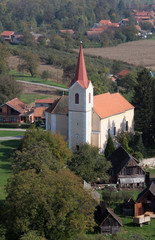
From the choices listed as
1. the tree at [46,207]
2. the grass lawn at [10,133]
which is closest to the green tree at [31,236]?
the tree at [46,207]

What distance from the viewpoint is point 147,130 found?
204ft

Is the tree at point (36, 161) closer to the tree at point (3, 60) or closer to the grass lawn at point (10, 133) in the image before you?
the grass lawn at point (10, 133)

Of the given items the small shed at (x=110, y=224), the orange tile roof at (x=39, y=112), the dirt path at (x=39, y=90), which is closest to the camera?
the small shed at (x=110, y=224)

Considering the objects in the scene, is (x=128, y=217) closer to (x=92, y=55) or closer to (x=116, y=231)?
(x=116, y=231)

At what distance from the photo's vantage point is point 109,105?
60.7 meters

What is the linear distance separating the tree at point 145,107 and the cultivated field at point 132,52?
63.0 m

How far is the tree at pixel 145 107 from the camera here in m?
62.3

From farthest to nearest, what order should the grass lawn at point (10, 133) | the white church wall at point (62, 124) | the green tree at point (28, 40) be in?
the green tree at point (28, 40), the grass lawn at point (10, 133), the white church wall at point (62, 124)

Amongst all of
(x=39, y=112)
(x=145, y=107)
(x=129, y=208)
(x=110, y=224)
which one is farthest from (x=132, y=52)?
(x=110, y=224)

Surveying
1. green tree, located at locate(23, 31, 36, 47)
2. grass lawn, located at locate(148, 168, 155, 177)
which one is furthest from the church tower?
green tree, located at locate(23, 31, 36, 47)

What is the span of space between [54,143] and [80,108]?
6.40 metres

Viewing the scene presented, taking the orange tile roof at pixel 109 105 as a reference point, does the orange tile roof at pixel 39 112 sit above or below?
below

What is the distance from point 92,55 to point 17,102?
57619mm

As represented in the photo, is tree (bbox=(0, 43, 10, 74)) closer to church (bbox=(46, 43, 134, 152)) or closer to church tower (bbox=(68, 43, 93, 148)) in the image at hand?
church (bbox=(46, 43, 134, 152))
